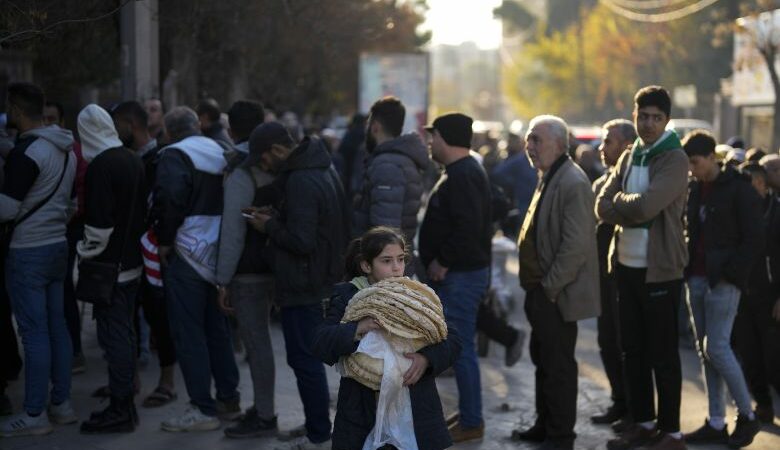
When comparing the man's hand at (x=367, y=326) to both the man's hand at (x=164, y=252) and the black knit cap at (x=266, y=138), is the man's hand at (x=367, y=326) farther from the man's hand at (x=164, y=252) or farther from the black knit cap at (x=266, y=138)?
the man's hand at (x=164, y=252)

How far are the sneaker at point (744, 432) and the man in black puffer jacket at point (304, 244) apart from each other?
2518 millimetres

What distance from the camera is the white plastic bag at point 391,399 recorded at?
440cm

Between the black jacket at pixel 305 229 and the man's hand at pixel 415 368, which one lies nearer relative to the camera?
the man's hand at pixel 415 368

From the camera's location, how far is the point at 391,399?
4.44m

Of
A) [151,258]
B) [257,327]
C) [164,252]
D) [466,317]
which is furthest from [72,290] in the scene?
[466,317]

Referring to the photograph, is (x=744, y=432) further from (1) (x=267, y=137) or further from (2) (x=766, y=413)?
(1) (x=267, y=137)

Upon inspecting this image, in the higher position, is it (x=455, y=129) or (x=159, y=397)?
(x=455, y=129)

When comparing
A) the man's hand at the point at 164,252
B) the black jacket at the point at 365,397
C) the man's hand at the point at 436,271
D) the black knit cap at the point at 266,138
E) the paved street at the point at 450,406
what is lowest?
the paved street at the point at 450,406

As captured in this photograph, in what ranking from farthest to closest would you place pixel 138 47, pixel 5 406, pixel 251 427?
pixel 138 47 < pixel 5 406 < pixel 251 427

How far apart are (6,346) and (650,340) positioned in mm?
4272

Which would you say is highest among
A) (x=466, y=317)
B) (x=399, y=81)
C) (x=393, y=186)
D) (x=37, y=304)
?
(x=399, y=81)

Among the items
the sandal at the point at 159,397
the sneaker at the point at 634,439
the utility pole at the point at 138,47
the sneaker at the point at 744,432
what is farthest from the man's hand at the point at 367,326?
the utility pole at the point at 138,47

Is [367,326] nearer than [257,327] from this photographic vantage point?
Yes

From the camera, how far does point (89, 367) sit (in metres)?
8.73
